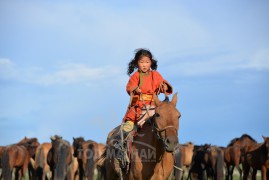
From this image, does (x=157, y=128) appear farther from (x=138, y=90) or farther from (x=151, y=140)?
(x=138, y=90)

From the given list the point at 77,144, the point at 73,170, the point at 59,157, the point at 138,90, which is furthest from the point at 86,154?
the point at 138,90

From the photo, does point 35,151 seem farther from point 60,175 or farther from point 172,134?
point 172,134

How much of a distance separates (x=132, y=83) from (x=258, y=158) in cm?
1603

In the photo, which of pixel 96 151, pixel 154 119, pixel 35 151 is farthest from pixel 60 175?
pixel 154 119

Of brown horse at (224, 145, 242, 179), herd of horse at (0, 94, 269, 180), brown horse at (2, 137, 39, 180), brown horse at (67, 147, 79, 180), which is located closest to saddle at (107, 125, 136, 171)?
herd of horse at (0, 94, 269, 180)

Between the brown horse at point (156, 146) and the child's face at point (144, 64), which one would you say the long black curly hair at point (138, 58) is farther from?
the brown horse at point (156, 146)

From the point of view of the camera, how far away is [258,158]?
22.0 meters

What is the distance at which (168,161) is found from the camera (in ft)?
22.3

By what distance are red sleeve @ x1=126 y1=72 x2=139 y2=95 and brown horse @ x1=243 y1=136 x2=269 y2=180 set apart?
14.2m

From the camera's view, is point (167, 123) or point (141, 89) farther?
point (141, 89)

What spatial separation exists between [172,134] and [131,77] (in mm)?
1675

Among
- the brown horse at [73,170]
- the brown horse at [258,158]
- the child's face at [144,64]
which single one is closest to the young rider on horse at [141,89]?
the child's face at [144,64]

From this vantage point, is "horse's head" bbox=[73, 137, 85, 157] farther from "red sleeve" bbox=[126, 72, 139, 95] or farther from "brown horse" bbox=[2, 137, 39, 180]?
"red sleeve" bbox=[126, 72, 139, 95]

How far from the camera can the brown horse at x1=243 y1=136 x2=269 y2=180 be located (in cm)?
2098
